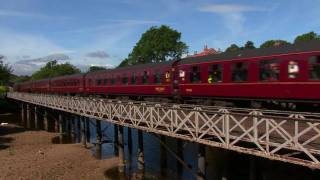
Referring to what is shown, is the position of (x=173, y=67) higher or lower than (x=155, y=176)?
higher

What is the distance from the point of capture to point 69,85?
5147cm

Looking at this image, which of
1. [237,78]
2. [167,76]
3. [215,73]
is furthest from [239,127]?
[167,76]

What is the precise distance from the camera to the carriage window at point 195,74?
25984 millimetres

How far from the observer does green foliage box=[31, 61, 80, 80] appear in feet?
533

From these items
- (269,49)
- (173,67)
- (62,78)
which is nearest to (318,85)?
(269,49)

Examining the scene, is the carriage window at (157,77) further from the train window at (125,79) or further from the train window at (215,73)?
the train window at (215,73)

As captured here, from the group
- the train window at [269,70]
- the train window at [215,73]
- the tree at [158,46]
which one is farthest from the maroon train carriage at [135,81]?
the tree at [158,46]

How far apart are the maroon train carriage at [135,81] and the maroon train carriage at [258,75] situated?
2694 millimetres

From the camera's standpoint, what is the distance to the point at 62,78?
54.9 metres

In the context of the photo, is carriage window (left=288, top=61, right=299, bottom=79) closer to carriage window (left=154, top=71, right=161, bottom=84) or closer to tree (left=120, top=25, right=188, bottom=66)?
carriage window (left=154, top=71, right=161, bottom=84)

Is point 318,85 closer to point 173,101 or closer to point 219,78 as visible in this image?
point 219,78

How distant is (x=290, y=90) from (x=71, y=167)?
15099 mm

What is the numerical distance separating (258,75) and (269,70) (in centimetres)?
72

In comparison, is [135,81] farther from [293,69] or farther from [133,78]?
[293,69]
